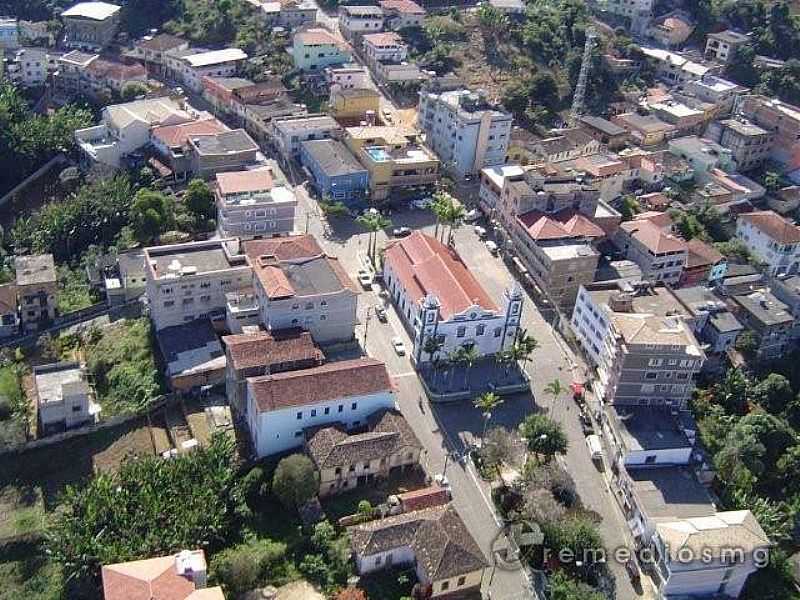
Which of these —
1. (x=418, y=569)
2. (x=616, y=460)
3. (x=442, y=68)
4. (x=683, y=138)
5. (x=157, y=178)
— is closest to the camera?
(x=418, y=569)

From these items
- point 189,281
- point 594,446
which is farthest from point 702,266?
point 189,281

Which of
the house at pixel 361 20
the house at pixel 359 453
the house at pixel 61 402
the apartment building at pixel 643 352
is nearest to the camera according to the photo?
the house at pixel 359 453

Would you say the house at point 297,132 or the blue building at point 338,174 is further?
the house at point 297,132

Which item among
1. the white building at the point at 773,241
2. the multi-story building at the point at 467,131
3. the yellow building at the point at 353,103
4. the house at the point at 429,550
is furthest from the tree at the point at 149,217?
the white building at the point at 773,241

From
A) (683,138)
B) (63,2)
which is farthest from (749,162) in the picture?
(63,2)

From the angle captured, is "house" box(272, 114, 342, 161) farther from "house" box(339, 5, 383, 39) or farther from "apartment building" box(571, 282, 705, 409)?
"apartment building" box(571, 282, 705, 409)

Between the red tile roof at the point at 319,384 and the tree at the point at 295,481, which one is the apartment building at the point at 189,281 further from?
the tree at the point at 295,481

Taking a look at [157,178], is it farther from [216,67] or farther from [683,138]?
[683,138]
